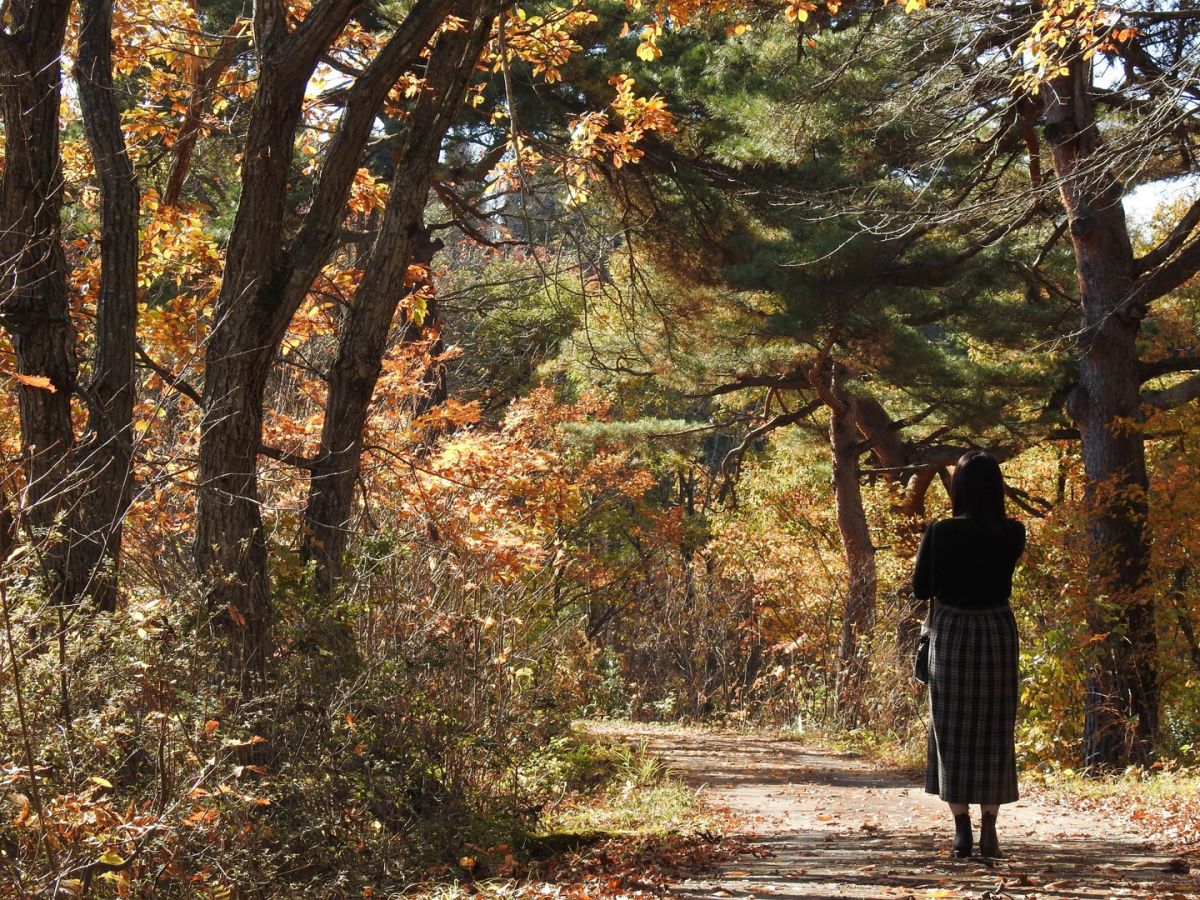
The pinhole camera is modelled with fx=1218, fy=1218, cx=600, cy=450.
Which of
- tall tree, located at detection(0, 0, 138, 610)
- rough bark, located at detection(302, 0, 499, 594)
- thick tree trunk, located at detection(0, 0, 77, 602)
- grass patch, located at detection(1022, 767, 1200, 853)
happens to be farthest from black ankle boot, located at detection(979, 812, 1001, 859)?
thick tree trunk, located at detection(0, 0, 77, 602)

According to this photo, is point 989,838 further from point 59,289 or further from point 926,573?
point 59,289

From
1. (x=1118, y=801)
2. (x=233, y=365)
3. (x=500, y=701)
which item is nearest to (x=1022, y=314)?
(x=1118, y=801)

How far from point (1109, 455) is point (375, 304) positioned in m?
7.08

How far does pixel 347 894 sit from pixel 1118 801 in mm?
5492

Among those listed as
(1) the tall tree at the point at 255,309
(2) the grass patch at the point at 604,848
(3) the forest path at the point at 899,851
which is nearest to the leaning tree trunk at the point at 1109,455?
(3) the forest path at the point at 899,851

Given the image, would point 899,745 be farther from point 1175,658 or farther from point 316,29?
point 316,29

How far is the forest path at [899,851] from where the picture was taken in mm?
4918

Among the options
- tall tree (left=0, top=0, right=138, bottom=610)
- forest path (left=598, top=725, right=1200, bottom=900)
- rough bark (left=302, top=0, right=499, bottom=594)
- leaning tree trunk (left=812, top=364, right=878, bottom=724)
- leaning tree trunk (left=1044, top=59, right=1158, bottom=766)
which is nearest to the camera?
forest path (left=598, top=725, right=1200, bottom=900)

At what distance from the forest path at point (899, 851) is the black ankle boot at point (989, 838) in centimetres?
7

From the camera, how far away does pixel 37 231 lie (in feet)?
20.8

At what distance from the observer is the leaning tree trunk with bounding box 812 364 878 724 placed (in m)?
15.2

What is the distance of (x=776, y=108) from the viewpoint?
12.1 meters

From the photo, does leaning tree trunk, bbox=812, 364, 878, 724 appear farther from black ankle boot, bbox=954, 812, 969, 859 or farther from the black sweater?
the black sweater

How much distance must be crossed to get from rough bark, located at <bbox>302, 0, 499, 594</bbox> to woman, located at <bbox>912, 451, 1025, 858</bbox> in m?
3.56
